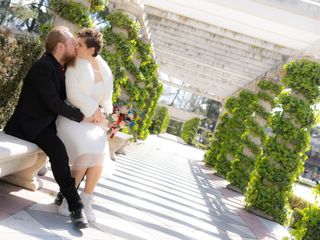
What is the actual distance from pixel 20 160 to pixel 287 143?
18.1 ft

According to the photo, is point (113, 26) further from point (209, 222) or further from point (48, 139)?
point (48, 139)

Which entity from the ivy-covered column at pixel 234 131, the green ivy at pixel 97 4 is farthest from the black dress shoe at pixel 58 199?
the ivy-covered column at pixel 234 131

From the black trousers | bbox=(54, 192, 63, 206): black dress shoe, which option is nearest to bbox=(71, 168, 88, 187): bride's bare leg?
the black trousers

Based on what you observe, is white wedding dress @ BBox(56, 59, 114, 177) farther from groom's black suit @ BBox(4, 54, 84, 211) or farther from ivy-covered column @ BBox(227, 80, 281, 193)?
ivy-covered column @ BBox(227, 80, 281, 193)

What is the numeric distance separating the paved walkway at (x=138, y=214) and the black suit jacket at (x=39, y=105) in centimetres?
62

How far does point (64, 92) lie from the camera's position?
3594 mm

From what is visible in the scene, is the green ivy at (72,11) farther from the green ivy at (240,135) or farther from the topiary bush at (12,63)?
the green ivy at (240,135)

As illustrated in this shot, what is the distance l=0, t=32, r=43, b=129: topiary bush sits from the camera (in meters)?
4.61

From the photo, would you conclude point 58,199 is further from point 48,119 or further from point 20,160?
point 48,119

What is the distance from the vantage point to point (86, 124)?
3.48 meters

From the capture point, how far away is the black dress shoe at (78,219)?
10.4 ft

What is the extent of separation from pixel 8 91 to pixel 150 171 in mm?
4562

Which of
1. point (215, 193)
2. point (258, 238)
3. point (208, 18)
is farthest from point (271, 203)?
point (208, 18)

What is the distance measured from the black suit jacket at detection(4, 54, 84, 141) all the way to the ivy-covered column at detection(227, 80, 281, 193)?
763 cm
